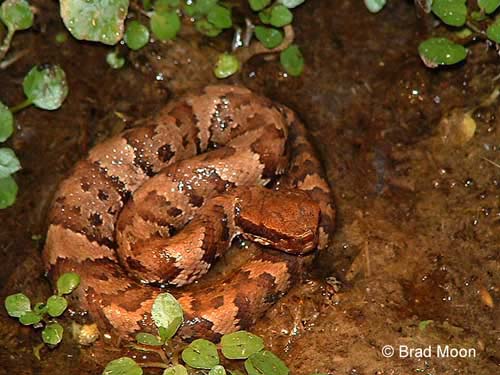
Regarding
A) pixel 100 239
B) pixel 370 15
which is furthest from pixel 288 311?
pixel 370 15

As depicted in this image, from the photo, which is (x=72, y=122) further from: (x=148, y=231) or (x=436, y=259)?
(x=436, y=259)

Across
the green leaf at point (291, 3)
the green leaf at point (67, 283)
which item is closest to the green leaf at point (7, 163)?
the green leaf at point (67, 283)

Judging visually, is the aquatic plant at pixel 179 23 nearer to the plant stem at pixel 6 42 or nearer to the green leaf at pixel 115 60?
the green leaf at pixel 115 60

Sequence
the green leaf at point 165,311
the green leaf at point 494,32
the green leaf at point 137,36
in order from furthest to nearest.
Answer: the green leaf at point 137,36
the green leaf at point 494,32
the green leaf at point 165,311

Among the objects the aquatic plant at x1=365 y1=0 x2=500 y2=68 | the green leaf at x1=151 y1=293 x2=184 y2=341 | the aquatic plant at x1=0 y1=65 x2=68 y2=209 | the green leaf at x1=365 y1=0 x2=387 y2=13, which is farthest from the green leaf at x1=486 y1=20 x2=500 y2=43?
the aquatic plant at x1=0 y1=65 x2=68 y2=209

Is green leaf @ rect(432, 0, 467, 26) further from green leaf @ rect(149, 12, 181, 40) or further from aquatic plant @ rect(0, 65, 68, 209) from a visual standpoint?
aquatic plant @ rect(0, 65, 68, 209)
